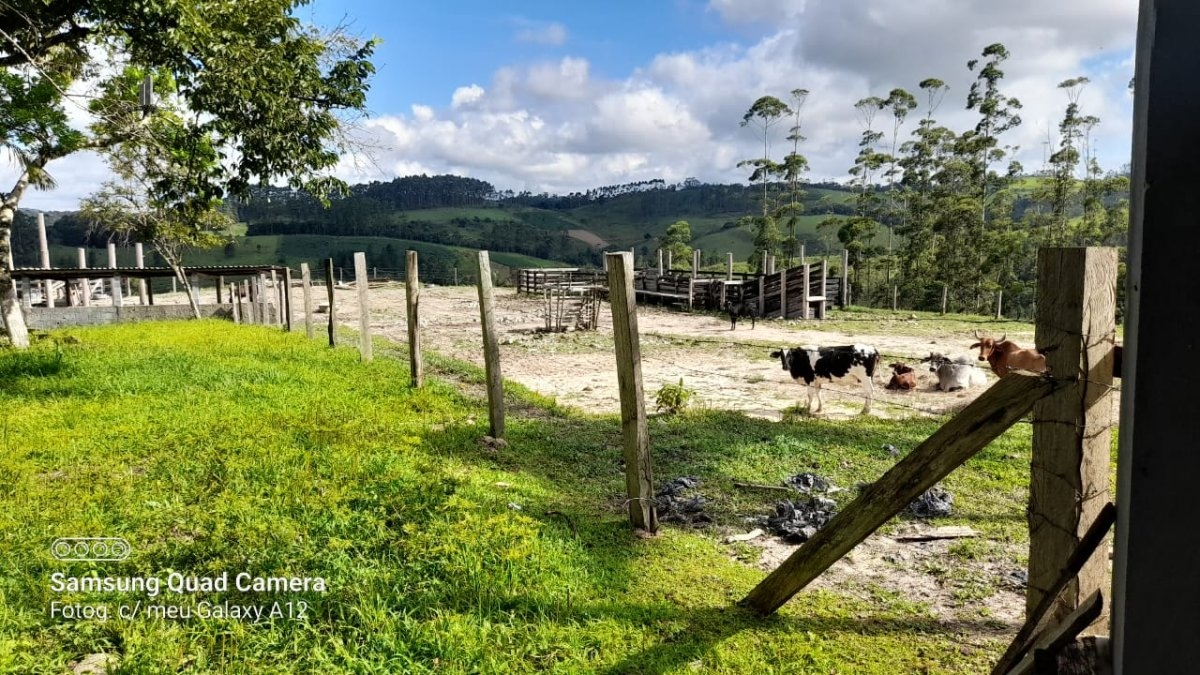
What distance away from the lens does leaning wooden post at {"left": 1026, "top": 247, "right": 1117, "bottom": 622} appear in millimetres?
2023

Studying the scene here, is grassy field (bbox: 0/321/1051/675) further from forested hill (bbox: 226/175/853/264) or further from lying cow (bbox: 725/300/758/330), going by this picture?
forested hill (bbox: 226/175/853/264)

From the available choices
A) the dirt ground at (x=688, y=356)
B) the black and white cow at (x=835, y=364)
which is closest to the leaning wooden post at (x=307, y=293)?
the dirt ground at (x=688, y=356)

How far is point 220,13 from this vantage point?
29.2 ft

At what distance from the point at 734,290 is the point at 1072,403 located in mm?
25517

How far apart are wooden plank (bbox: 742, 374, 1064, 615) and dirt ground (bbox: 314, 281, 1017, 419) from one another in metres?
5.74

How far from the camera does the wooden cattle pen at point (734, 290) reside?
24.1 m

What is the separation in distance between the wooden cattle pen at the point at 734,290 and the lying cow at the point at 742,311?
0.06 metres

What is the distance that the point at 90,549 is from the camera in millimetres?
3514

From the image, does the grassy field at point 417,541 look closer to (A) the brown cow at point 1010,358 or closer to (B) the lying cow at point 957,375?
(A) the brown cow at point 1010,358

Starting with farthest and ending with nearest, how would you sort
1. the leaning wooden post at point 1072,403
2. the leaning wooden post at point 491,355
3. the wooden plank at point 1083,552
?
the leaning wooden post at point 491,355, the leaning wooden post at point 1072,403, the wooden plank at point 1083,552

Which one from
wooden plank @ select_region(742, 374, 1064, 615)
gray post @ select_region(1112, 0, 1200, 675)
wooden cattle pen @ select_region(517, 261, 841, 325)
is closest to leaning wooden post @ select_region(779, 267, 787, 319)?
wooden cattle pen @ select_region(517, 261, 841, 325)

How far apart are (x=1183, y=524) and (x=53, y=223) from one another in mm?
127404

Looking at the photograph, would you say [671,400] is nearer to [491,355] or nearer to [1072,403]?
[491,355]

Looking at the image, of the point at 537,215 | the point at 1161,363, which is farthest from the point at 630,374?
the point at 537,215
